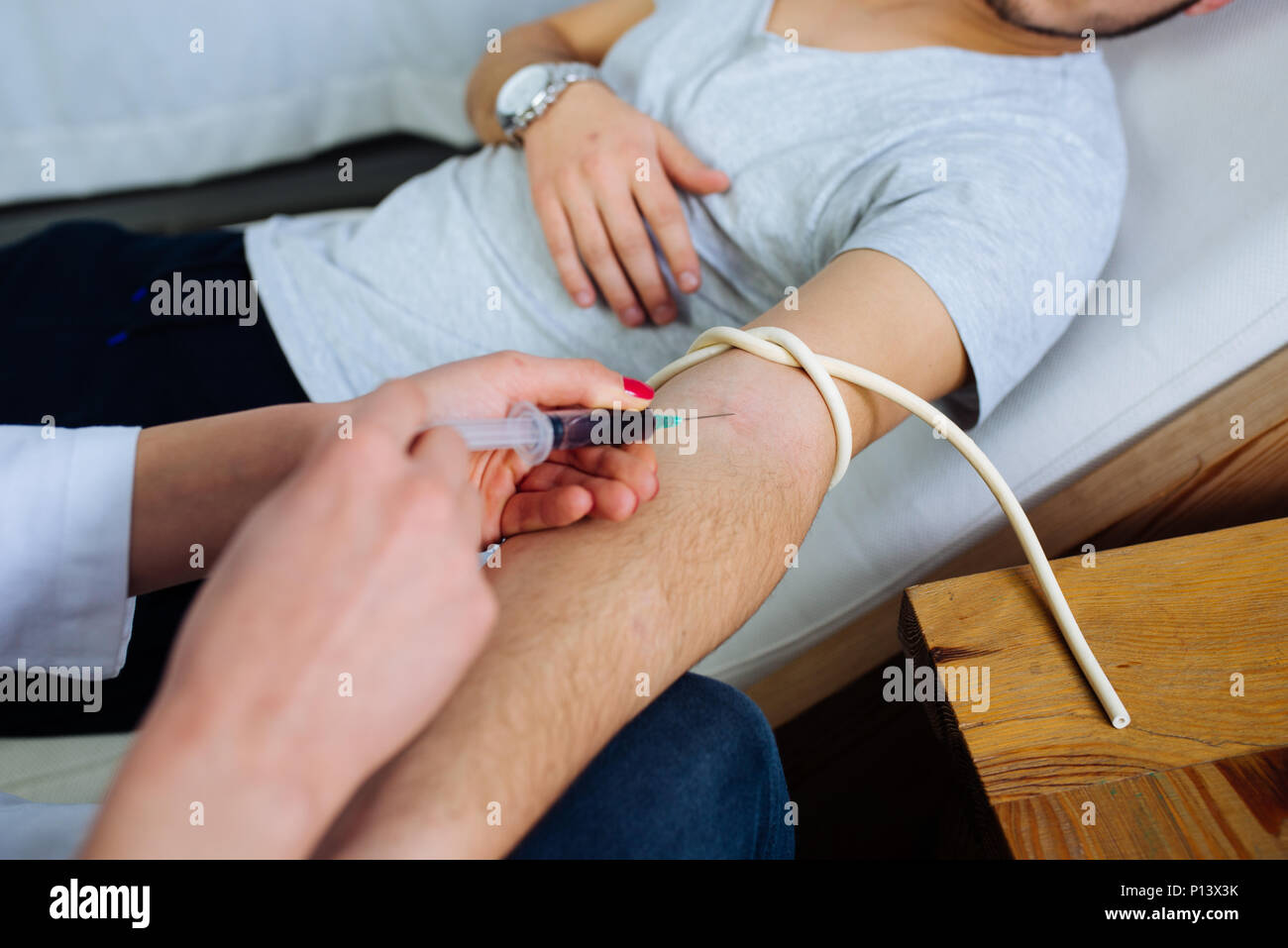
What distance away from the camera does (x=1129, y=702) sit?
1.82 feet

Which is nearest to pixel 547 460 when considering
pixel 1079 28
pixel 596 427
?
pixel 596 427

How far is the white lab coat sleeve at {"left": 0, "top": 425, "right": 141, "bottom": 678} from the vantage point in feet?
2.03

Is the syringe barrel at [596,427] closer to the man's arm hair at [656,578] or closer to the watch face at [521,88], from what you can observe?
the man's arm hair at [656,578]

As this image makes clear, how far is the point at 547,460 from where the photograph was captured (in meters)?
0.62

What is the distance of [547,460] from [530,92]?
60cm

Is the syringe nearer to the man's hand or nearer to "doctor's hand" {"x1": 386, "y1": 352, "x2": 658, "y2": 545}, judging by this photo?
"doctor's hand" {"x1": 386, "y1": 352, "x2": 658, "y2": 545}

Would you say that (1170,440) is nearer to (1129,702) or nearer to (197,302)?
(1129,702)

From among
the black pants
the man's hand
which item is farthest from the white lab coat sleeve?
the man's hand

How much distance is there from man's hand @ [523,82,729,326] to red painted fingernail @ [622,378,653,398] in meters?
0.32

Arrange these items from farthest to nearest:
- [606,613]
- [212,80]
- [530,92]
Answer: [212,80] → [530,92] → [606,613]

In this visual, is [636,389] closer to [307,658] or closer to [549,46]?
[307,658]

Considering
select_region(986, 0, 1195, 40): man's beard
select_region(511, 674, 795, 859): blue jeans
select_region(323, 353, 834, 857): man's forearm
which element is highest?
select_region(986, 0, 1195, 40): man's beard

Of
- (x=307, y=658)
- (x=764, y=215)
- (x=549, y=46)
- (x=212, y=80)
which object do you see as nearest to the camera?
(x=307, y=658)
